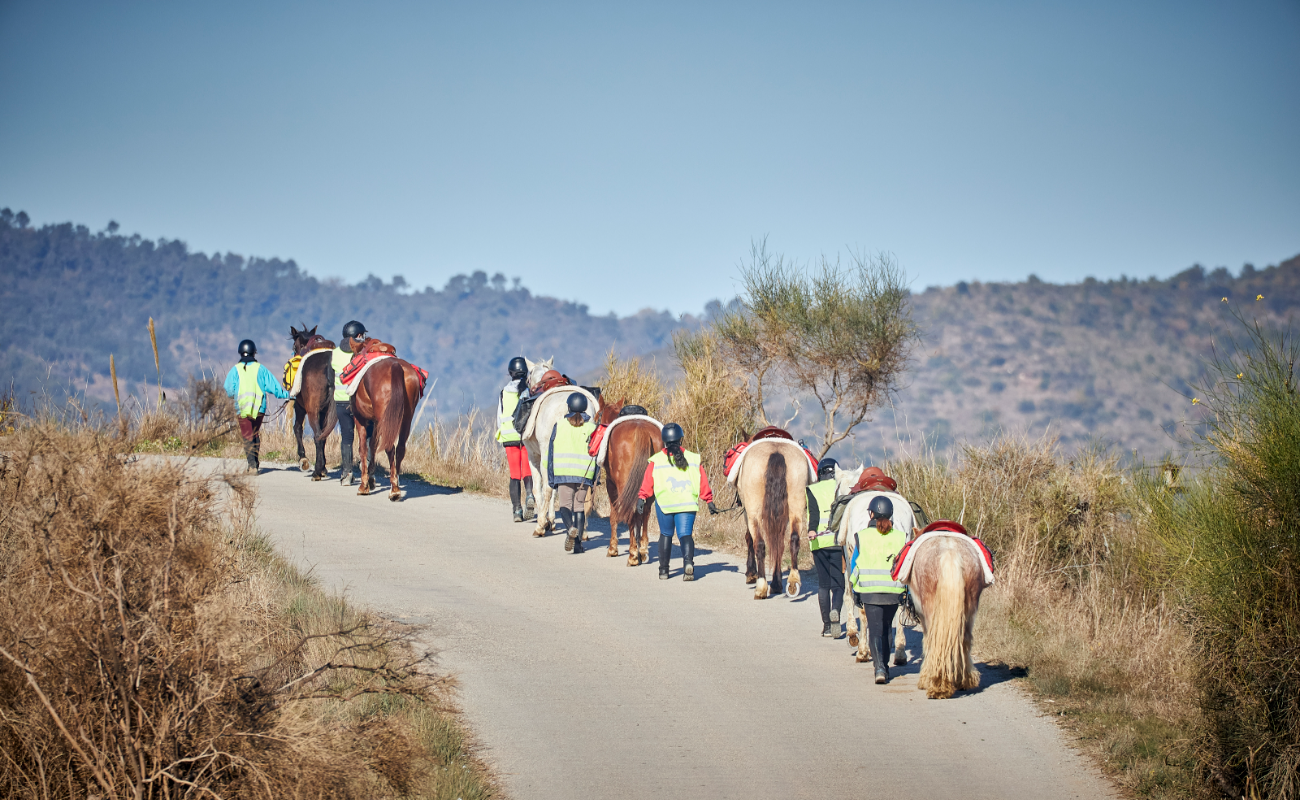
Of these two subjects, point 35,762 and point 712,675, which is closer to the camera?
point 35,762

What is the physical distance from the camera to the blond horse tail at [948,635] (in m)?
8.47

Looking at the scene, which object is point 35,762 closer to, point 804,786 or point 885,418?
point 804,786

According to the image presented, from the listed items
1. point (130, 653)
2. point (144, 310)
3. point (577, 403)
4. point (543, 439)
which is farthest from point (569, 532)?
point (144, 310)

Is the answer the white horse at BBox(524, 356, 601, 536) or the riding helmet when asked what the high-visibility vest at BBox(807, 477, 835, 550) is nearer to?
the riding helmet

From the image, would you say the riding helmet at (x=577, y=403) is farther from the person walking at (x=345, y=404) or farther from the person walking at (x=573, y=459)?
the person walking at (x=345, y=404)

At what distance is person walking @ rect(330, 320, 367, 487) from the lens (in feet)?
57.7

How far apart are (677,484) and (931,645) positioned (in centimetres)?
450

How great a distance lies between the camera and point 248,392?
17750 millimetres

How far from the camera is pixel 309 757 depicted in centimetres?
593

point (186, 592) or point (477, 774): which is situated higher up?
point (186, 592)

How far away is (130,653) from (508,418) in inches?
416

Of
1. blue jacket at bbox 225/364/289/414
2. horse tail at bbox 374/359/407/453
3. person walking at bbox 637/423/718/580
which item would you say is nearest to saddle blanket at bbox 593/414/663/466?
person walking at bbox 637/423/718/580

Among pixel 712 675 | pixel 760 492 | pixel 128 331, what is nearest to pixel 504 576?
pixel 760 492

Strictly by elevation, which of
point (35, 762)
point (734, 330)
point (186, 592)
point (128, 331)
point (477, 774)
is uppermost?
point (128, 331)
